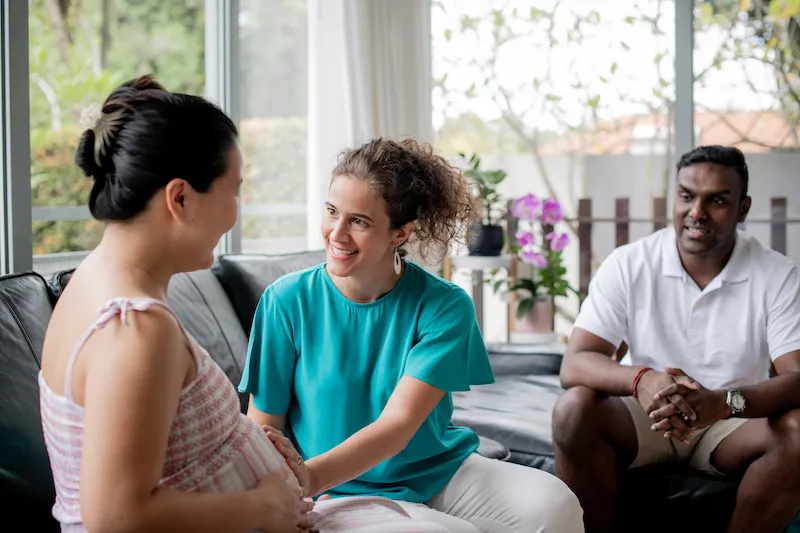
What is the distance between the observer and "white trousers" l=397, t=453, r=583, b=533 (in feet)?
5.16

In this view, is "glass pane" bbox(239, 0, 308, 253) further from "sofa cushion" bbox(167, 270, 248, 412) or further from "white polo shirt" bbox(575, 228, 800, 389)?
"white polo shirt" bbox(575, 228, 800, 389)

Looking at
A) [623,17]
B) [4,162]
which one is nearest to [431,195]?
[4,162]

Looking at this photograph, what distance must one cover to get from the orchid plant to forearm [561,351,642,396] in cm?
163

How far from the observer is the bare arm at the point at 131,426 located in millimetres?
884

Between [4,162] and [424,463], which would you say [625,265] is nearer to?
Answer: [424,463]

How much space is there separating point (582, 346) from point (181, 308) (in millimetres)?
1151

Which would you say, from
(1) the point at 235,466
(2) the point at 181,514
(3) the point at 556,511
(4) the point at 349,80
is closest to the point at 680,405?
(3) the point at 556,511

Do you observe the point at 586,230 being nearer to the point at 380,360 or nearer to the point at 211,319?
the point at 211,319

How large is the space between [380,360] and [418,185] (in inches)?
14.9

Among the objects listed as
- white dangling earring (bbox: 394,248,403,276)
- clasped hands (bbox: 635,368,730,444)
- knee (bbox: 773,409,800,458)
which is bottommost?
knee (bbox: 773,409,800,458)

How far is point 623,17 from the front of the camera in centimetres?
475

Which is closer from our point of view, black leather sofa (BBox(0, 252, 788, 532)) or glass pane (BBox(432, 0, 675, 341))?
black leather sofa (BBox(0, 252, 788, 532))

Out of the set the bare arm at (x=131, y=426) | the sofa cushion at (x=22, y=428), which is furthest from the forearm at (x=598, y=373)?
the bare arm at (x=131, y=426)

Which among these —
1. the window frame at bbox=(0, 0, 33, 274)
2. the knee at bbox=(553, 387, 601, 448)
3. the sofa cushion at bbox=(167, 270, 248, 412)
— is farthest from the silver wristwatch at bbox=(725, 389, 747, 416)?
the window frame at bbox=(0, 0, 33, 274)
